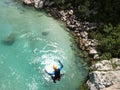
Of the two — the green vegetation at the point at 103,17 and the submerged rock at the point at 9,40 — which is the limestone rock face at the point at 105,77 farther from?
the submerged rock at the point at 9,40

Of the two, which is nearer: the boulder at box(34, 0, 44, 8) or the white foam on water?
the white foam on water

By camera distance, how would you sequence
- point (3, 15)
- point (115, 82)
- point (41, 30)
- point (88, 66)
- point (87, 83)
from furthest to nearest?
point (3, 15) < point (41, 30) < point (88, 66) < point (87, 83) < point (115, 82)

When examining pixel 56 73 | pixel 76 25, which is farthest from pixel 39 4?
pixel 56 73

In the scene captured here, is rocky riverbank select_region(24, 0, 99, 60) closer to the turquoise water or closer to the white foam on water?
the turquoise water

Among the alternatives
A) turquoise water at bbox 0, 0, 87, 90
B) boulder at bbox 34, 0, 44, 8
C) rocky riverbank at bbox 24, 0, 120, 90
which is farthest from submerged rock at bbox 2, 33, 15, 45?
boulder at bbox 34, 0, 44, 8

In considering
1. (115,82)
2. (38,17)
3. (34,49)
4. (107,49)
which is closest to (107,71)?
(115,82)

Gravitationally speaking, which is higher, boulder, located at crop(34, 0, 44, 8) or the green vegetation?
the green vegetation

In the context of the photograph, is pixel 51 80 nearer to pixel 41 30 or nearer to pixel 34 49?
pixel 34 49
